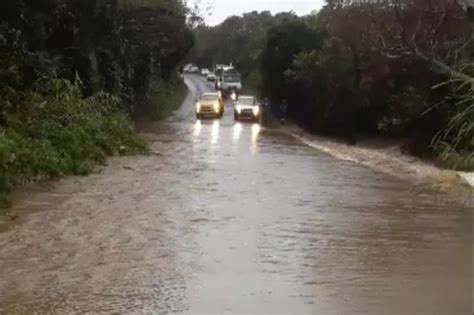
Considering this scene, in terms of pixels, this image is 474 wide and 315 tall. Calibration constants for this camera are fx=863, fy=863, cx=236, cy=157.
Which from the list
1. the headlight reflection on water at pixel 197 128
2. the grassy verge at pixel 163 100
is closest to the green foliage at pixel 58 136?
the headlight reflection on water at pixel 197 128

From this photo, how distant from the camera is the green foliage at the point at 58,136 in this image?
18141mm

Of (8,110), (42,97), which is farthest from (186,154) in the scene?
(8,110)

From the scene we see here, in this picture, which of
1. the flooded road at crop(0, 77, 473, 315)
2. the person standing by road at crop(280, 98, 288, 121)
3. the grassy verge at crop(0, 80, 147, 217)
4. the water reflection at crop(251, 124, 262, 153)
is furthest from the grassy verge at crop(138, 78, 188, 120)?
the flooded road at crop(0, 77, 473, 315)

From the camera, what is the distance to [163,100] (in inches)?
2424

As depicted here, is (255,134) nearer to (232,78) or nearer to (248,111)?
(248,111)

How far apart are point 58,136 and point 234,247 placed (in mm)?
10046

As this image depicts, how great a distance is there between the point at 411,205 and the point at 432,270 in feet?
21.0

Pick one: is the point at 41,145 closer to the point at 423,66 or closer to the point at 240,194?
the point at 240,194

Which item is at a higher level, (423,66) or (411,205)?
(423,66)

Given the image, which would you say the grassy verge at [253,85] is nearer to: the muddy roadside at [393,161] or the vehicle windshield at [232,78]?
the vehicle windshield at [232,78]

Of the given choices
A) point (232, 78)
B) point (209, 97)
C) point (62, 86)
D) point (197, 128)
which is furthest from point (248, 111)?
point (232, 78)

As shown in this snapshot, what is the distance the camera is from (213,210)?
1579 cm

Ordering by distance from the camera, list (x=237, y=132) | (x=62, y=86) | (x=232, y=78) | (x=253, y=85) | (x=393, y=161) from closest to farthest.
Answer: (x=62, y=86) → (x=393, y=161) → (x=237, y=132) → (x=253, y=85) → (x=232, y=78)

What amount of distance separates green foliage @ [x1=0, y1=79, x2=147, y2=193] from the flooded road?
0.67 meters
